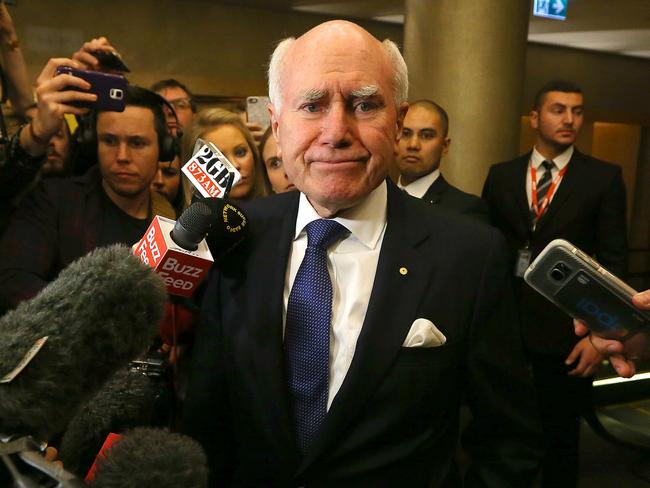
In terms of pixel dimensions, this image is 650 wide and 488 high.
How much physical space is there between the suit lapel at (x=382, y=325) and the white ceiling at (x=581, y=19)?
547 cm

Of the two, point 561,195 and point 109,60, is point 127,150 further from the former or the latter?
point 561,195

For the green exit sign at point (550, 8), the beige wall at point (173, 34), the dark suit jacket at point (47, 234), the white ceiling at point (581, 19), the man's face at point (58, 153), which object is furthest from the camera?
the white ceiling at point (581, 19)

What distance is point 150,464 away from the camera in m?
0.50

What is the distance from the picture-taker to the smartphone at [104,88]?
1.53m

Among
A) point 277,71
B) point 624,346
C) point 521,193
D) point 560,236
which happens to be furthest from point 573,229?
point 277,71

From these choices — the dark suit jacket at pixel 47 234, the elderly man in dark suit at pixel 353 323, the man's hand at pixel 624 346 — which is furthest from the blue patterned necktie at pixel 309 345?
the dark suit jacket at pixel 47 234

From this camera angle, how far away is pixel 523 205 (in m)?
2.87

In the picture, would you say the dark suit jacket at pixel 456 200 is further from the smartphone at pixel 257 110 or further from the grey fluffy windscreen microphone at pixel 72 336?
the grey fluffy windscreen microphone at pixel 72 336

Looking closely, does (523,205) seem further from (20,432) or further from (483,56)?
(20,432)

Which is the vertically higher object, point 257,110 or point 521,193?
point 257,110

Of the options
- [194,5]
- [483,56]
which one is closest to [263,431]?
[483,56]

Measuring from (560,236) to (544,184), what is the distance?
0.28 m

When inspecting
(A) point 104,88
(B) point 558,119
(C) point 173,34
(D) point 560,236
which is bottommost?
(D) point 560,236

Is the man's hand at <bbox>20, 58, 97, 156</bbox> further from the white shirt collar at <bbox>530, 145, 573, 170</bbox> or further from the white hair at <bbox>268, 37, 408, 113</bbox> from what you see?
the white shirt collar at <bbox>530, 145, 573, 170</bbox>
